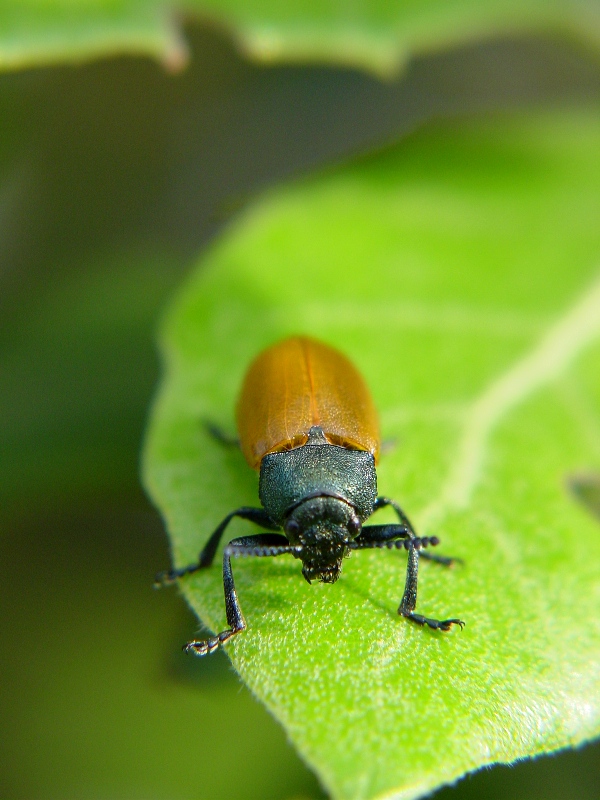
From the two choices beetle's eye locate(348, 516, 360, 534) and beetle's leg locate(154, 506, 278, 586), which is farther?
beetle's eye locate(348, 516, 360, 534)

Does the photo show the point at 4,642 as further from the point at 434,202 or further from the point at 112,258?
the point at 434,202

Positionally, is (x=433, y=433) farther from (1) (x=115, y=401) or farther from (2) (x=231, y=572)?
(1) (x=115, y=401)

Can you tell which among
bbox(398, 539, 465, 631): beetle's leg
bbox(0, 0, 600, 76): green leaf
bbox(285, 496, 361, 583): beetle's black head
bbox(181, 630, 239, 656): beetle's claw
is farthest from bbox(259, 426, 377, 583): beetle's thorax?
bbox(0, 0, 600, 76): green leaf

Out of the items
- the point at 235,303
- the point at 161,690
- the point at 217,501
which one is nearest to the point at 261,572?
the point at 217,501

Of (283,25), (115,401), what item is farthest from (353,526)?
(283,25)

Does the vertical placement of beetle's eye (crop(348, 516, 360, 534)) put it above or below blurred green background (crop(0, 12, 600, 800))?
below

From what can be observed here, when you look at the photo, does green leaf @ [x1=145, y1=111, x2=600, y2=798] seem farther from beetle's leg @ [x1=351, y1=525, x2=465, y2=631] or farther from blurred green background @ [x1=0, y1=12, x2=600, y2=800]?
blurred green background @ [x1=0, y1=12, x2=600, y2=800]
